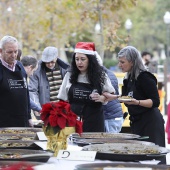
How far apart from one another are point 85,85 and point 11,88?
2.72 ft

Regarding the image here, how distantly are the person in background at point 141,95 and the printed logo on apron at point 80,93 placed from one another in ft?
0.62

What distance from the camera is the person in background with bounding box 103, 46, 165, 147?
7918 millimetres

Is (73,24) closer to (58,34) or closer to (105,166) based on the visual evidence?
(58,34)

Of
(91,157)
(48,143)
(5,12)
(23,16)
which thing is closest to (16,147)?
(48,143)

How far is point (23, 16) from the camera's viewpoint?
34.7m

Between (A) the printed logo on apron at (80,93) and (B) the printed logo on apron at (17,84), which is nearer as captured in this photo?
(A) the printed logo on apron at (80,93)

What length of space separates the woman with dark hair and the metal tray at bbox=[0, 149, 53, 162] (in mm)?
2239

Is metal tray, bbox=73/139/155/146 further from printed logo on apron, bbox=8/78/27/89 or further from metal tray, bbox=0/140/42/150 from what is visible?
printed logo on apron, bbox=8/78/27/89

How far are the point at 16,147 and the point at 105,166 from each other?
48.2 inches

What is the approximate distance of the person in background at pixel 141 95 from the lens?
7918 mm

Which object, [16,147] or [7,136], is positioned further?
[7,136]

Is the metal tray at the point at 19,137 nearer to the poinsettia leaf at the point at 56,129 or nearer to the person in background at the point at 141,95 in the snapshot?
the poinsettia leaf at the point at 56,129

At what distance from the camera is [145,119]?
8023mm

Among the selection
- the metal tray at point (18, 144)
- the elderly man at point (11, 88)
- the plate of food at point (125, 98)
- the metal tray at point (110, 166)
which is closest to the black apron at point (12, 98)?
the elderly man at point (11, 88)
